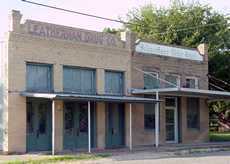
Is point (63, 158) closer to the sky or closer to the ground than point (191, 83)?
closer to the ground

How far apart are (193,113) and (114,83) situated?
7.41 meters

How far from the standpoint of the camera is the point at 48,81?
2473 cm

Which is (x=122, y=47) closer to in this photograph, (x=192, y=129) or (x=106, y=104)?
(x=106, y=104)

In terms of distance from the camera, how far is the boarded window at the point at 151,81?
29.7m

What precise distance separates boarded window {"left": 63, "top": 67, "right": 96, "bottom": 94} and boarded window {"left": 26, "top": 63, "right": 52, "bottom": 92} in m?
0.96

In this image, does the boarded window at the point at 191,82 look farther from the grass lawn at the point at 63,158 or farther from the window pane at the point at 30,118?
the window pane at the point at 30,118

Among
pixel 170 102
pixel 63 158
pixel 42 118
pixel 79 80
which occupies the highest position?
pixel 79 80

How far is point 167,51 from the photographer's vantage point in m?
31.2

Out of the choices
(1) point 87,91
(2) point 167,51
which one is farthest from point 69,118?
(2) point 167,51

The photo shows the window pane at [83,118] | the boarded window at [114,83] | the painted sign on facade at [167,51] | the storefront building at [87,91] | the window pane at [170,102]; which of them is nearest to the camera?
the storefront building at [87,91]

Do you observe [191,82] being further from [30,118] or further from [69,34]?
[30,118]

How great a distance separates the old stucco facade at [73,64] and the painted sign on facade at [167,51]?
1.02ft

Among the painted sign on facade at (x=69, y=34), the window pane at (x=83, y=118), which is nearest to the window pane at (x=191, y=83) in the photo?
the painted sign on facade at (x=69, y=34)

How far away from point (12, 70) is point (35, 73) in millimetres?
1475
